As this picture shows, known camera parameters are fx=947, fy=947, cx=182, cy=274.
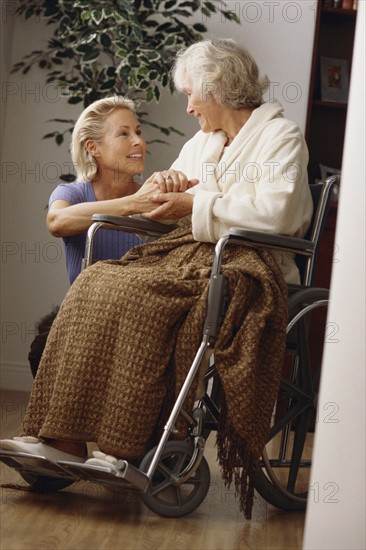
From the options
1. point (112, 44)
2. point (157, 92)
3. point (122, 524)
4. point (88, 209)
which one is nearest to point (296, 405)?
point (122, 524)

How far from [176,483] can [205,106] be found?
3.62 feet

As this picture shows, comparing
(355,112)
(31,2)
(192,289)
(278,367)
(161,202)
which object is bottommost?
(278,367)

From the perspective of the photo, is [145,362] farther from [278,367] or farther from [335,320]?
[335,320]

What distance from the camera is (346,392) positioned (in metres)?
1.73

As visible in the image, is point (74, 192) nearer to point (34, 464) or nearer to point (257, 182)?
point (257, 182)

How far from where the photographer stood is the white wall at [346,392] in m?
1.72

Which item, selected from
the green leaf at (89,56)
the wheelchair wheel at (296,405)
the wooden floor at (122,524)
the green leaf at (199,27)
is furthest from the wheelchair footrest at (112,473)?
the green leaf at (199,27)

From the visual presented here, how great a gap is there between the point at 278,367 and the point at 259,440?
176mm

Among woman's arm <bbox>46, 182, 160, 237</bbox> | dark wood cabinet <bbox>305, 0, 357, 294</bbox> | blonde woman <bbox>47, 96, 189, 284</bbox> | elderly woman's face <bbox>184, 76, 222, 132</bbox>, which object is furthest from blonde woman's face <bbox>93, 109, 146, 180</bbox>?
dark wood cabinet <bbox>305, 0, 357, 294</bbox>

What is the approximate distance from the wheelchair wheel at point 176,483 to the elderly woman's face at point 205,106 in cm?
99

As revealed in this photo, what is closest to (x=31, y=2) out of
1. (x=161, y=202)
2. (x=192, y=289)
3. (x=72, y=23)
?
(x=72, y=23)

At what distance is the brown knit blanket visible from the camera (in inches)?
85.0

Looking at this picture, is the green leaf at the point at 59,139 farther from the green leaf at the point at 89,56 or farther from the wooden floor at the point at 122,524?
the wooden floor at the point at 122,524

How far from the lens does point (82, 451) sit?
2264mm
